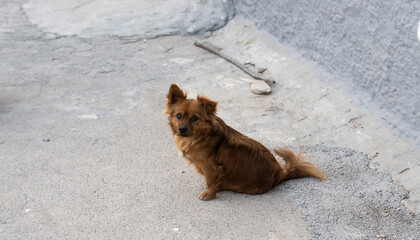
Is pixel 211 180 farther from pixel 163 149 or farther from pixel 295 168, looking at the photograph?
pixel 163 149

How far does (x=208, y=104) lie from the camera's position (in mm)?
4594

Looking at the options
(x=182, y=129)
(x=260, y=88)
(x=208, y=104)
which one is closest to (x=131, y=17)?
(x=260, y=88)

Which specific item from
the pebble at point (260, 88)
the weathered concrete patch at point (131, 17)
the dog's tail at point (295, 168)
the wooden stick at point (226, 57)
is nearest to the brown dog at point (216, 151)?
the dog's tail at point (295, 168)

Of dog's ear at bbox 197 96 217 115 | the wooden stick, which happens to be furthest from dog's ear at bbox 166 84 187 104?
the wooden stick

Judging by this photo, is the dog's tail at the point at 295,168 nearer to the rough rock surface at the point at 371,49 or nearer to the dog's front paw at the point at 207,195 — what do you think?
the dog's front paw at the point at 207,195

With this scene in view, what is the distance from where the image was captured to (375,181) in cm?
505

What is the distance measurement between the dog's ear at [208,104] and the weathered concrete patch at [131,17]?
206 inches

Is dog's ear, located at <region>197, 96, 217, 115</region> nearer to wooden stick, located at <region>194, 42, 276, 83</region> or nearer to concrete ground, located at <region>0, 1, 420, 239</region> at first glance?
concrete ground, located at <region>0, 1, 420, 239</region>

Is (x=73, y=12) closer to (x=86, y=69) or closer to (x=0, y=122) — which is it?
(x=86, y=69)

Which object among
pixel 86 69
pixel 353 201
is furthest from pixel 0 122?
pixel 353 201

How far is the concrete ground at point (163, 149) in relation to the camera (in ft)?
14.5

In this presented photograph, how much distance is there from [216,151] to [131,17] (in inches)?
235

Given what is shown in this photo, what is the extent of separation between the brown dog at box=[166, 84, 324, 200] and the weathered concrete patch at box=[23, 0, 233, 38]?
17.0ft

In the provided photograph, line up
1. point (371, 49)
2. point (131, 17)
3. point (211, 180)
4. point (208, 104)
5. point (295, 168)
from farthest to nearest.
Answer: point (131, 17), point (371, 49), point (295, 168), point (211, 180), point (208, 104)
